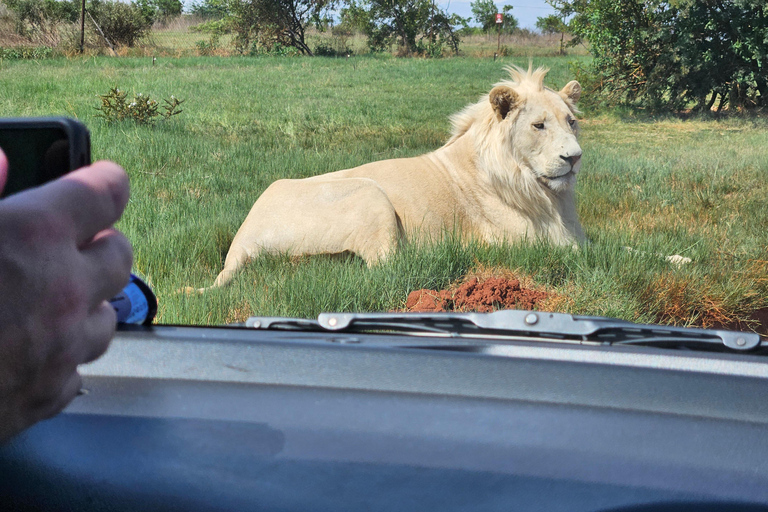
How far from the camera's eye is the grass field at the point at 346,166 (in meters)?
3.14

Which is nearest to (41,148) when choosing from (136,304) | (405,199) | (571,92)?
(136,304)

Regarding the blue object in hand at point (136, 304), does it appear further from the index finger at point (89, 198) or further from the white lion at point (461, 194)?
the white lion at point (461, 194)

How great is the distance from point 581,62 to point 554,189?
14182 millimetres

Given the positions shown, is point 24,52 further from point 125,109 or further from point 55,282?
point 55,282

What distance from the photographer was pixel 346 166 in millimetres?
6406

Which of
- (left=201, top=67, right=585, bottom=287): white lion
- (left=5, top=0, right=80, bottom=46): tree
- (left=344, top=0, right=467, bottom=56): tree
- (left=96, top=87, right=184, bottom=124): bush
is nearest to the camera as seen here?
(left=201, top=67, right=585, bottom=287): white lion

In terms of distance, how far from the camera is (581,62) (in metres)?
17.3

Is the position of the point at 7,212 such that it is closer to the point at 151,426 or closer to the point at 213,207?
the point at 151,426

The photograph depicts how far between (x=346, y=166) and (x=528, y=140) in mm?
2387

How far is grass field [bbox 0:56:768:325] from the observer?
10.3 feet

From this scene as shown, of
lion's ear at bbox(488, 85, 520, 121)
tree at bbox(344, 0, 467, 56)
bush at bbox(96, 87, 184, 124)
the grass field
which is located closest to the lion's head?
lion's ear at bbox(488, 85, 520, 121)

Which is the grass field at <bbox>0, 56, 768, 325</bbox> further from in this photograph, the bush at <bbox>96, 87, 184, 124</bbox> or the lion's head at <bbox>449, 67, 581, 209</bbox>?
the lion's head at <bbox>449, 67, 581, 209</bbox>


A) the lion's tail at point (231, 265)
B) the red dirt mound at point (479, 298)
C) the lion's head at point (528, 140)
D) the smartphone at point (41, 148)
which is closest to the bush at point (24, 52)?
the lion's tail at point (231, 265)

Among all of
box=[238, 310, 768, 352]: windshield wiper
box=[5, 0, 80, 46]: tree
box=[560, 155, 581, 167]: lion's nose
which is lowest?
box=[238, 310, 768, 352]: windshield wiper
